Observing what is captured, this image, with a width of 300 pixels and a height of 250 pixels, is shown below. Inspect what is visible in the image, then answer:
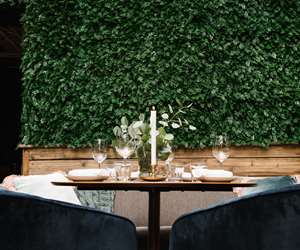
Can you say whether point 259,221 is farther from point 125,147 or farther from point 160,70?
point 160,70

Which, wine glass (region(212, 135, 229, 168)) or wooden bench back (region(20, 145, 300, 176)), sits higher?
wine glass (region(212, 135, 229, 168))

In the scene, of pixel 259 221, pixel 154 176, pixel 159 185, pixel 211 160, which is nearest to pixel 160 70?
pixel 211 160

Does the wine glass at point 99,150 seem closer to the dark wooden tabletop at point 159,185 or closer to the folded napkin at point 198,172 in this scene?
the dark wooden tabletop at point 159,185

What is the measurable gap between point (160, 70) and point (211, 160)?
1014 mm

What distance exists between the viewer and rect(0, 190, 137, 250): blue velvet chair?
4.43 ft

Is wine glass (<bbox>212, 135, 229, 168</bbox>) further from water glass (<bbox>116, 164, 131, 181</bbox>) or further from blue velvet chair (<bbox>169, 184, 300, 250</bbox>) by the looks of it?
blue velvet chair (<bbox>169, 184, 300, 250</bbox>)

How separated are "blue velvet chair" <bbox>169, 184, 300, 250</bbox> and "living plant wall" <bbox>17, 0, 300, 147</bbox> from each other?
3.30 m

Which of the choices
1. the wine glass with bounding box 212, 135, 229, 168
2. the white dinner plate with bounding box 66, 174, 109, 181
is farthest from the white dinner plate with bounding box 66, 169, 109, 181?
the wine glass with bounding box 212, 135, 229, 168

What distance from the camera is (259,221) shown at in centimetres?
138

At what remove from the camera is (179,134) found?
4.72m

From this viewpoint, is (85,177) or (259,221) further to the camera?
(85,177)

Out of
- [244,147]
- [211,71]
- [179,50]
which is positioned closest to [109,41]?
[179,50]

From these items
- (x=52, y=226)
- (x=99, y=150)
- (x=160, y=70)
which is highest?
(x=160, y=70)

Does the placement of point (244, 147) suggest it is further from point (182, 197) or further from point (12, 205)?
point (12, 205)
